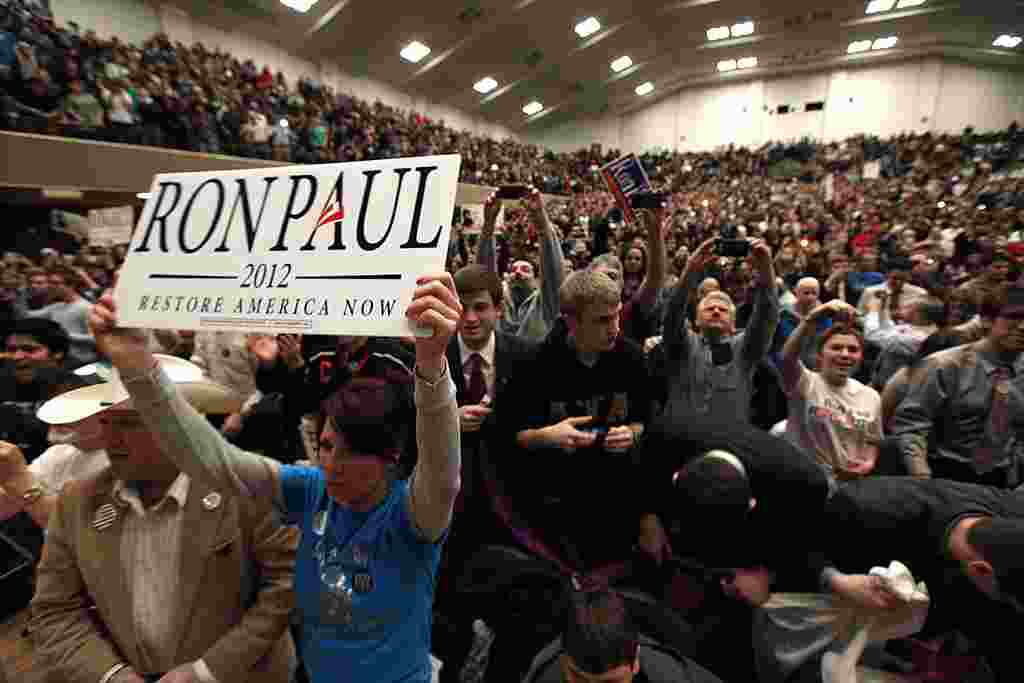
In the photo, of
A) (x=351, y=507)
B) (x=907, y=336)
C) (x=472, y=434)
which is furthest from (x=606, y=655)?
(x=907, y=336)

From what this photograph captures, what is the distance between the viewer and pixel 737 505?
1.26m

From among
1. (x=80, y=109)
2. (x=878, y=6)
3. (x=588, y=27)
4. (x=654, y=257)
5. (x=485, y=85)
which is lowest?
(x=654, y=257)

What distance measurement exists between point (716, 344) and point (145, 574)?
249 cm

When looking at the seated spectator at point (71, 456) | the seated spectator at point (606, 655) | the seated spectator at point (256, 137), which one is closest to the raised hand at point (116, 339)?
the seated spectator at point (71, 456)

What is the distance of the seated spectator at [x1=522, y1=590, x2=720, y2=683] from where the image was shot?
117 cm

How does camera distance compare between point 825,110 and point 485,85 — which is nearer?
point 485,85

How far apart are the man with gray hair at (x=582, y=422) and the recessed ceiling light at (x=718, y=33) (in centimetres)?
2541

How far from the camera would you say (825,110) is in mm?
25828

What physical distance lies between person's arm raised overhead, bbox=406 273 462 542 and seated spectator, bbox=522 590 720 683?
0.42 m

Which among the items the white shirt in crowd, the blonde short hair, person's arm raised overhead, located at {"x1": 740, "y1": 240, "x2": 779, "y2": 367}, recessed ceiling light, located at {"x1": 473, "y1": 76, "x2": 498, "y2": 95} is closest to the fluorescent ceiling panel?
recessed ceiling light, located at {"x1": 473, "y1": 76, "x2": 498, "y2": 95}

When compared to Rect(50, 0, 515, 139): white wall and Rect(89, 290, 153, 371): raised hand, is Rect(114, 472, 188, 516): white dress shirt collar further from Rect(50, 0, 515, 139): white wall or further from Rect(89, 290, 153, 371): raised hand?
Rect(50, 0, 515, 139): white wall

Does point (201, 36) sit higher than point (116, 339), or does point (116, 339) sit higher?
point (201, 36)

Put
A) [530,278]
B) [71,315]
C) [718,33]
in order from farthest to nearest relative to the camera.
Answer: [718,33], [71,315], [530,278]

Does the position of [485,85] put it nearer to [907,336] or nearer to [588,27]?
[588,27]
